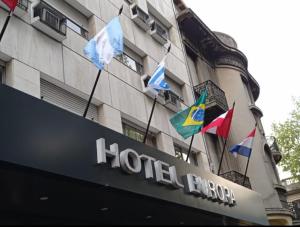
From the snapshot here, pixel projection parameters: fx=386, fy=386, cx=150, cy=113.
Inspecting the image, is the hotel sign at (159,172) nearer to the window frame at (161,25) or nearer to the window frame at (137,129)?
the window frame at (137,129)

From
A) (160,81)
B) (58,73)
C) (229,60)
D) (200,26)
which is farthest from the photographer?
(229,60)

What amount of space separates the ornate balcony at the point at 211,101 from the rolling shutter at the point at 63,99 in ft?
29.1

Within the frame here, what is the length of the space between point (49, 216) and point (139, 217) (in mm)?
2799

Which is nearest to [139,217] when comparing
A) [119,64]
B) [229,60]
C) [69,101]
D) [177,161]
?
[177,161]

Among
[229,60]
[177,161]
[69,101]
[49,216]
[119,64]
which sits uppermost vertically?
[229,60]

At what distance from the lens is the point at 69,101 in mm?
10875

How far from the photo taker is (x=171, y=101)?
15.9 meters

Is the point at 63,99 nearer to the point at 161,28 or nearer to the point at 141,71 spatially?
the point at 141,71

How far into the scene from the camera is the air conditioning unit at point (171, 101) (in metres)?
15.7

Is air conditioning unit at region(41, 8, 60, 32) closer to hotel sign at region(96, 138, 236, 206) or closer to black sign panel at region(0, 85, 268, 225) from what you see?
black sign panel at region(0, 85, 268, 225)

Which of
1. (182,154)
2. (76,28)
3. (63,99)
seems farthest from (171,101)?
(63,99)

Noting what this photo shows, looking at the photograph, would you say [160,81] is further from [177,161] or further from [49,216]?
[49,216]

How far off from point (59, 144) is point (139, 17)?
33.8 feet

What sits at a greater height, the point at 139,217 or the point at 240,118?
the point at 240,118
